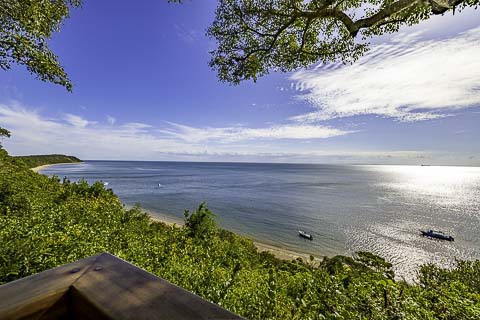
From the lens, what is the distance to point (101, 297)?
95cm

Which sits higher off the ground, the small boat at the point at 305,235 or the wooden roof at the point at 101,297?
the wooden roof at the point at 101,297

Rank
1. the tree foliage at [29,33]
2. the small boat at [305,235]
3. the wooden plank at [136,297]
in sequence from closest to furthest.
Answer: the wooden plank at [136,297] < the tree foliage at [29,33] < the small boat at [305,235]

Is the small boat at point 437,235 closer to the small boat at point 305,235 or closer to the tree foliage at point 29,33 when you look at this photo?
the small boat at point 305,235

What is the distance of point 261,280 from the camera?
5.92m

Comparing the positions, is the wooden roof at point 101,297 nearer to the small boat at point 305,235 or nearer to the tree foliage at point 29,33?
the tree foliage at point 29,33

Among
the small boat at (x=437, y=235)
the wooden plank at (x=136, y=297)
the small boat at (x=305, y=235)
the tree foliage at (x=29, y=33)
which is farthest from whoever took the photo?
the small boat at (x=437, y=235)

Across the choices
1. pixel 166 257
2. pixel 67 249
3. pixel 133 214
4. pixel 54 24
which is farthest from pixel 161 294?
pixel 133 214

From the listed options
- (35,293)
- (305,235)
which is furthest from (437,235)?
(35,293)

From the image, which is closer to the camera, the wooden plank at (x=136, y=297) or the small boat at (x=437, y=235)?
the wooden plank at (x=136, y=297)

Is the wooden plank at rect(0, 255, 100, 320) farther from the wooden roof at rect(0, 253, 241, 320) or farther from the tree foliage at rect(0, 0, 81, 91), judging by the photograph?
the tree foliage at rect(0, 0, 81, 91)

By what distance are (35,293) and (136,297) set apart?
0.46 metres

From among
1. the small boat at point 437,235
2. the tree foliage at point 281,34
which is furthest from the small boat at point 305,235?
the tree foliage at point 281,34

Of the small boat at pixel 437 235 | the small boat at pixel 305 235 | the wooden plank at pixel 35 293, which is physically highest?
the wooden plank at pixel 35 293

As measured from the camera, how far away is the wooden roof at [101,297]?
0.84 meters
